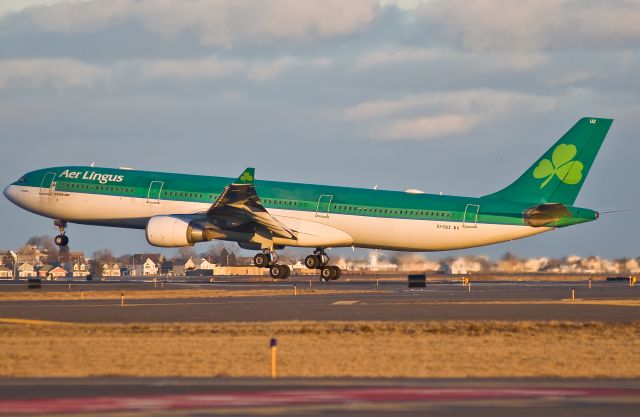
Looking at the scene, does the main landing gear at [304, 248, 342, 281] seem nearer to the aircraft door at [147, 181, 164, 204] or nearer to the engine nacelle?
the engine nacelle

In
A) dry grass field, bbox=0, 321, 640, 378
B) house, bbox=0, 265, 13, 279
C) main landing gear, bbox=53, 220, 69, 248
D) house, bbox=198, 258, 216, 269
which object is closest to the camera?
dry grass field, bbox=0, 321, 640, 378

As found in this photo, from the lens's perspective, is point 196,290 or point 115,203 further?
point 115,203

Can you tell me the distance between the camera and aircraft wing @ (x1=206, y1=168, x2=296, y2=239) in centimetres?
5981

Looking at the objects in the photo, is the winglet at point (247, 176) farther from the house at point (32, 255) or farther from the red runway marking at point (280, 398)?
the house at point (32, 255)

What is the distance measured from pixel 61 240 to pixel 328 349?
146ft

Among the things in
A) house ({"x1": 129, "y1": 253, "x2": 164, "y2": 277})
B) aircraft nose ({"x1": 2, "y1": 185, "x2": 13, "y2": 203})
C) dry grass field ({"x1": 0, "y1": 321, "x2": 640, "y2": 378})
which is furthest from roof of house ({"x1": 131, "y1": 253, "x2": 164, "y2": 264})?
dry grass field ({"x1": 0, "y1": 321, "x2": 640, "y2": 378})

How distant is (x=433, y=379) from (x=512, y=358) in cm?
442

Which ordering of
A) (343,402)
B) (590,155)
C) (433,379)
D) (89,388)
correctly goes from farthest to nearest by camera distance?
(590,155) < (433,379) < (89,388) < (343,402)

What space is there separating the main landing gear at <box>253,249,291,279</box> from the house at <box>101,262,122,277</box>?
5182 cm

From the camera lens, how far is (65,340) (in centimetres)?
3048

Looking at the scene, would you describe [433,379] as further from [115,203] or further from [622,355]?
[115,203]

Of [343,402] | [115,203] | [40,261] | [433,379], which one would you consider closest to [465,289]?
[115,203]

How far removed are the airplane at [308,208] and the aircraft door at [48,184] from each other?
61 mm

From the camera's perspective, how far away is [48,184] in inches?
2685
